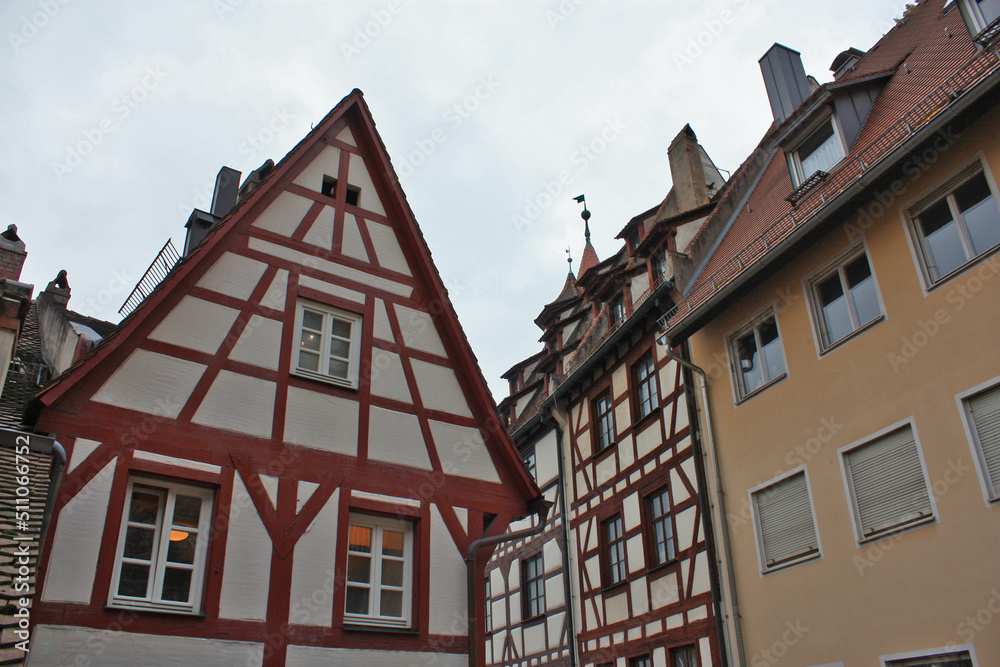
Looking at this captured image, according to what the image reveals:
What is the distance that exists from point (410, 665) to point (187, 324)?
4.55 m

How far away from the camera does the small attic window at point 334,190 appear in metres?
11.0

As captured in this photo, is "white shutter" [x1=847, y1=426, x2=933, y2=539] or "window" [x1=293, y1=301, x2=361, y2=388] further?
"window" [x1=293, y1=301, x2=361, y2=388]

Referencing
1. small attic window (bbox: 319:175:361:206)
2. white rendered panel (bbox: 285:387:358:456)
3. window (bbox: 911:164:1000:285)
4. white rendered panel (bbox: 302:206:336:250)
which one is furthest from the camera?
small attic window (bbox: 319:175:361:206)

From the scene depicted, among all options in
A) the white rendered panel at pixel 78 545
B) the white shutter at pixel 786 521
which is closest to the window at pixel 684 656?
the white shutter at pixel 786 521

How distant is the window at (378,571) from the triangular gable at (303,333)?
2.71 feet

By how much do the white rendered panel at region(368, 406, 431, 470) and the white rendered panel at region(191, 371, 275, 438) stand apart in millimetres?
1290

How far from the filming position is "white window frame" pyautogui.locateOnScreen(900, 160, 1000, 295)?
9.22m

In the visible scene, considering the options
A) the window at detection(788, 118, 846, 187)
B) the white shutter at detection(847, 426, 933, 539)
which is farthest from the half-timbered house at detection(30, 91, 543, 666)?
the window at detection(788, 118, 846, 187)

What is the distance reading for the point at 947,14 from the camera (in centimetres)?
1305

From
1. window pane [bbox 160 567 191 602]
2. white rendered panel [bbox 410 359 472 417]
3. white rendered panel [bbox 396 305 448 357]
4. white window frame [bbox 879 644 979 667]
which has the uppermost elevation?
white rendered panel [bbox 396 305 448 357]

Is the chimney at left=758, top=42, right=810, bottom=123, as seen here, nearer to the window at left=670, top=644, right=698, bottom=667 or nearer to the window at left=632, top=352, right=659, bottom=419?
the window at left=632, top=352, right=659, bottom=419

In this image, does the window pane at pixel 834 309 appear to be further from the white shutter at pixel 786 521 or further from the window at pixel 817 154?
the window at pixel 817 154

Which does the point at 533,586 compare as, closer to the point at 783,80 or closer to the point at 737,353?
the point at 737,353

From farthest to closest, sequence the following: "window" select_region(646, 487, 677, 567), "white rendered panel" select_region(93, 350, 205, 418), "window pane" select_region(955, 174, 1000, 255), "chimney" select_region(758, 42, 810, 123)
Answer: "chimney" select_region(758, 42, 810, 123) < "window" select_region(646, 487, 677, 567) < "window pane" select_region(955, 174, 1000, 255) < "white rendered panel" select_region(93, 350, 205, 418)
